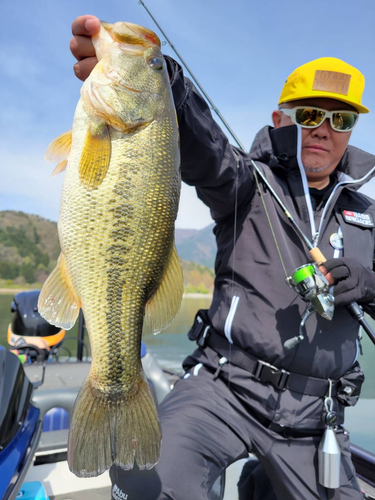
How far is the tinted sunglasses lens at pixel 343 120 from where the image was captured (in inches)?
106

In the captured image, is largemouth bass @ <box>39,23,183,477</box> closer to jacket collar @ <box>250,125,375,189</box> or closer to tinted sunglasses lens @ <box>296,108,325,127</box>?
jacket collar @ <box>250,125,375,189</box>

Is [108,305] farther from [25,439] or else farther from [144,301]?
[25,439]

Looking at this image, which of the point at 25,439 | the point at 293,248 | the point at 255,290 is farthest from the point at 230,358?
the point at 25,439

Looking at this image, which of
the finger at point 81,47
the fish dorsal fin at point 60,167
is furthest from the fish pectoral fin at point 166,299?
the finger at point 81,47

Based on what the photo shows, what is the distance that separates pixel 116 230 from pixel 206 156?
31.2 inches

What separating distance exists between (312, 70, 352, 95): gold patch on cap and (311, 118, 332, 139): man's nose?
0.22 meters

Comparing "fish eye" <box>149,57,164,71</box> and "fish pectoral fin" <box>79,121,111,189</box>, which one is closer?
"fish pectoral fin" <box>79,121,111,189</box>

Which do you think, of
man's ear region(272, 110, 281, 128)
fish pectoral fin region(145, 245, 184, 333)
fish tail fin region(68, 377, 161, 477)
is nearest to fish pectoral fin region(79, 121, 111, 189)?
fish pectoral fin region(145, 245, 184, 333)

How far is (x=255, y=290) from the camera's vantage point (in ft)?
7.48

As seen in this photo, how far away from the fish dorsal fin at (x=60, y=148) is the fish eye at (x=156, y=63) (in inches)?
15.0

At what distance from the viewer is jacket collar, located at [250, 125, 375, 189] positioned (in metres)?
2.62

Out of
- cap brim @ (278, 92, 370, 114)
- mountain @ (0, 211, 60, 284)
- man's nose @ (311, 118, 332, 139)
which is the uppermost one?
cap brim @ (278, 92, 370, 114)

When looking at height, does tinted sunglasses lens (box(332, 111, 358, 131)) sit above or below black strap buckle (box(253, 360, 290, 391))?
above

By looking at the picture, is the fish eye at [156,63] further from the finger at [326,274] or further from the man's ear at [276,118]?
the man's ear at [276,118]
